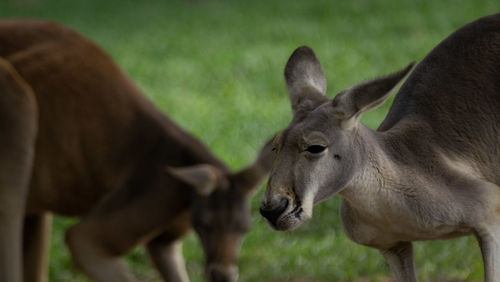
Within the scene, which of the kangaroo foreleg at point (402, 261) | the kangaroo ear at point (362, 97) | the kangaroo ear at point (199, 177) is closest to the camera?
the kangaroo ear at point (362, 97)

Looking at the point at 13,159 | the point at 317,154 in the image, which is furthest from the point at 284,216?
the point at 13,159

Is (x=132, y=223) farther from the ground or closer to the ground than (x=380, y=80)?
closer to the ground

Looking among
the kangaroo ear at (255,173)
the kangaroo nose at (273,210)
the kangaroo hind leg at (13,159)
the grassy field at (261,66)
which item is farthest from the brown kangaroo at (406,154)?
the kangaroo hind leg at (13,159)

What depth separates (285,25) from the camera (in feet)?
→ 36.3

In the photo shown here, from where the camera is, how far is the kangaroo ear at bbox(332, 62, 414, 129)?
237cm

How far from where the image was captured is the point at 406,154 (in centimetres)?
278

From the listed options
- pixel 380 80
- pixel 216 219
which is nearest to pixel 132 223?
pixel 216 219

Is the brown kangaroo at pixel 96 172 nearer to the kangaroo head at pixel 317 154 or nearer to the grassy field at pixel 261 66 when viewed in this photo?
the grassy field at pixel 261 66

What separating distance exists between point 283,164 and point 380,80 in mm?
375

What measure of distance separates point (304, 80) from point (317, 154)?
44 centimetres

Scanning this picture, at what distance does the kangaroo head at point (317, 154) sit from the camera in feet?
7.93

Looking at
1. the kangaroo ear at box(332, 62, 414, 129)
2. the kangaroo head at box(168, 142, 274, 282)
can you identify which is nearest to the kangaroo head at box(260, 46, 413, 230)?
the kangaroo ear at box(332, 62, 414, 129)

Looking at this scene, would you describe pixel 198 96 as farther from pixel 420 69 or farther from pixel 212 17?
pixel 420 69

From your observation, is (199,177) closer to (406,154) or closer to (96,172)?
(96,172)
